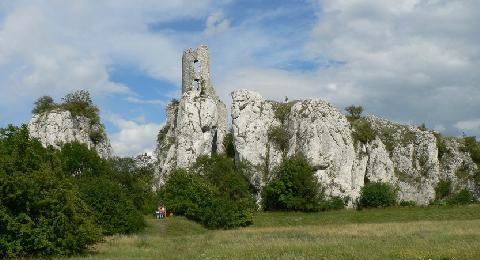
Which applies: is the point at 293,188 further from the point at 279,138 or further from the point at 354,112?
the point at 354,112

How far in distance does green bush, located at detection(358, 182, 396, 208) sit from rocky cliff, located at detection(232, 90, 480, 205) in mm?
1487

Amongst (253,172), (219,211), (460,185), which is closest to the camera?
(219,211)

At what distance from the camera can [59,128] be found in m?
74.1

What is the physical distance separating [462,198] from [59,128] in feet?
172

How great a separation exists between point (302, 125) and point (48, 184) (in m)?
53.3

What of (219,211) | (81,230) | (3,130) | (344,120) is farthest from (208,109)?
(81,230)

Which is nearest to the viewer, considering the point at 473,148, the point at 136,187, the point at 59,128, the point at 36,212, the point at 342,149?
the point at 36,212

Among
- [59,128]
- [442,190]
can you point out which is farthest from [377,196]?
[59,128]

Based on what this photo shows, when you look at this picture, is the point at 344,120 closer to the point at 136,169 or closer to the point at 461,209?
the point at 461,209

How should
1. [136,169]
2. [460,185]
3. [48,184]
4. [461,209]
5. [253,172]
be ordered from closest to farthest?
[48,184], [461,209], [253,172], [460,185], [136,169]

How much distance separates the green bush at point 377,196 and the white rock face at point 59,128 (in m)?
35.1

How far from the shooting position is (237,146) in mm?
77438

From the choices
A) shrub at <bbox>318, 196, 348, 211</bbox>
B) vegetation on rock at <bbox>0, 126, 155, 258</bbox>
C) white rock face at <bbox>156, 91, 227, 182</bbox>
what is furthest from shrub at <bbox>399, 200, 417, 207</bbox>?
vegetation on rock at <bbox>0, 126, 155, 258</bbox>

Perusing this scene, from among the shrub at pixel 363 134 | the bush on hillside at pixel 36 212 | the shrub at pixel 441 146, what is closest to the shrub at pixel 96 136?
the shrub at pixel 363 134
